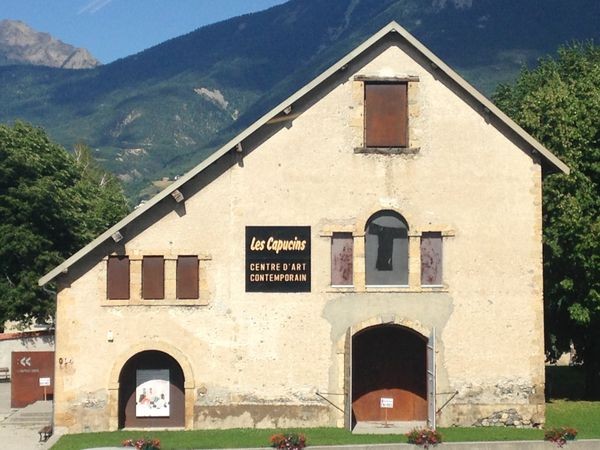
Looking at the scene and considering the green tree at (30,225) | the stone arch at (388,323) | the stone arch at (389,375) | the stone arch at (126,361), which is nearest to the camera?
the stone arch at (126,361)

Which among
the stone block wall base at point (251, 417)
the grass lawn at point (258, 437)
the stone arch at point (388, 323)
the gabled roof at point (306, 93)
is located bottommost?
the grass lawn at point (258, 437)

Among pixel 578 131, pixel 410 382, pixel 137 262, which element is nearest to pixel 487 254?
pixel 410 382

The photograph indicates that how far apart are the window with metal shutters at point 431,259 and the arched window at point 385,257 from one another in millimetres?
599

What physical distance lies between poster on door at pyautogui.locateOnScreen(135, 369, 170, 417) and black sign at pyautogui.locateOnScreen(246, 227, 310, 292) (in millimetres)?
4772

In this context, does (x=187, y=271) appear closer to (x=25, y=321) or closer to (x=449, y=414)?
(x=449, y=414)

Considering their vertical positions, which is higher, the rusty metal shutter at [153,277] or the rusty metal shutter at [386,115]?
the rusty metal shutter at [386,115]

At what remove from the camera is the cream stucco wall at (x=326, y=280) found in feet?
111

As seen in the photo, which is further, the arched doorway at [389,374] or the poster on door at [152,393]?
the arched doorway at [389,374]

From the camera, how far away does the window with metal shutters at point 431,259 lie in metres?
34.4

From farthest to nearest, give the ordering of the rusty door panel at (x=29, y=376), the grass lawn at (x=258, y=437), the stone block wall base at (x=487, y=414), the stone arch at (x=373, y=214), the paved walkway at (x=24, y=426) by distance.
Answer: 1. the rusty door panel at (x=29, y=376)
2. the stone arch at (x=373, y=214)
3. the stone block wall base at (x=487, y=414)
4. the paved walkway at (x=24, y=426)
5. the grass lawn at (x=258, y=437)

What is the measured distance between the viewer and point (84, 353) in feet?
110

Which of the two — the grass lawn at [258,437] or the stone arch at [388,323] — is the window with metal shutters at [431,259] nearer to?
the stone arch at [388,323]

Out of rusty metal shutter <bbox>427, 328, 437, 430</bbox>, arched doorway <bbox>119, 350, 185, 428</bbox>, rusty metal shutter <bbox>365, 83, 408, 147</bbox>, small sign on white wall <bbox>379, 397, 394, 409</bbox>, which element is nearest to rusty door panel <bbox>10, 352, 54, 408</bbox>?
arched doorway <bbox>119, 350, 185, 428</bbox>

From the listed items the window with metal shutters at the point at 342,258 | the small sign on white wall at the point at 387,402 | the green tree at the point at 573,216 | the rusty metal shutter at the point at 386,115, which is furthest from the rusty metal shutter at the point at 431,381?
the green tree at the point at 573,216
